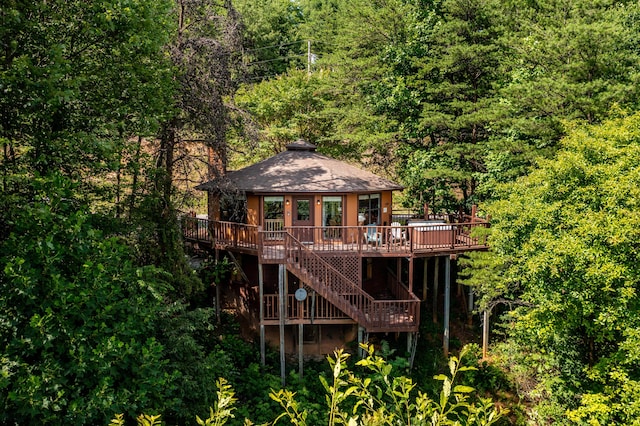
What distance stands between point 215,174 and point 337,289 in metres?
5.30

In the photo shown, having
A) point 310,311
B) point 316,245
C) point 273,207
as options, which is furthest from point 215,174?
point 310,311

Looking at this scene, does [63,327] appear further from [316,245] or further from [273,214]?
[273,214]

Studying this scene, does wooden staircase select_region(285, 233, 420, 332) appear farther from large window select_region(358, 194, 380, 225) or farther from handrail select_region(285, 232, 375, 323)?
large window select_region(358, 194, 380, 225)

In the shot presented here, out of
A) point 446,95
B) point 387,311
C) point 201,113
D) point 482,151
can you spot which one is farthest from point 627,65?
point 201,113

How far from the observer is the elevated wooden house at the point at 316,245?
1430 centimetres

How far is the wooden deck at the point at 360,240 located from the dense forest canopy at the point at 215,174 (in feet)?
4.15

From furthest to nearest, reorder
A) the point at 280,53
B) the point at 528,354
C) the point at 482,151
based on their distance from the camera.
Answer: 1. the point at 280,53
2. the point at 482,151
3. the point at 528,354

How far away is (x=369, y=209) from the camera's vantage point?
1767 centimetres

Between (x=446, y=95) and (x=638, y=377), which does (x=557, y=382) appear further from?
(x=446, y=95)

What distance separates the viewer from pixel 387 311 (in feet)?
49.2

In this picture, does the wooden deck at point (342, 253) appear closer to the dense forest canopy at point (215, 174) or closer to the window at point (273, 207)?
the window at point (273, 207)

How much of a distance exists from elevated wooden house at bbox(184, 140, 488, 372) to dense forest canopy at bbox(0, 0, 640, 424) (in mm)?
1466

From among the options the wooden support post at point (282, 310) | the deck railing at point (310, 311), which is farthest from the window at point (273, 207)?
the deck railing at point (310, 311)

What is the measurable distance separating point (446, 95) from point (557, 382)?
11410 mm
